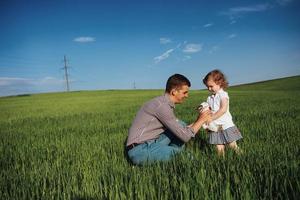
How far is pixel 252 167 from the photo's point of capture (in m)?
3.71

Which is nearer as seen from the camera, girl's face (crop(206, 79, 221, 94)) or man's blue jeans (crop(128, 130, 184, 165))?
man's blue jeans (crop(128, 130, 184, 165))

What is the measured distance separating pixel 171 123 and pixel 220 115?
1.34 metres

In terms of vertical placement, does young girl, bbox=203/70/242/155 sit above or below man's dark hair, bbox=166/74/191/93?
below

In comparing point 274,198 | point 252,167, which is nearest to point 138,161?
point 252,167

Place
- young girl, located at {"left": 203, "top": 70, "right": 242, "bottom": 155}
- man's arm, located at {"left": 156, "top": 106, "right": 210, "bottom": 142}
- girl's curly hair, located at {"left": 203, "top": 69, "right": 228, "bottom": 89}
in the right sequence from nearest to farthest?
man's arm, located at {"left": 156, "top": 106, "right": 210, "bottom": 142} → young girl, located at {"left": 203, "top": 70, "right": 242, "bottom": 155} → girl's curly hair, located at {"left": 203, "top": 69, "right": 228, "bottom": 89}

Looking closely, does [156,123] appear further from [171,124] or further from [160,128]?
[171,124]

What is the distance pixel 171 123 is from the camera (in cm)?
471

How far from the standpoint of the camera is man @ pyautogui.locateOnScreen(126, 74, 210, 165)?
4727 millimetres

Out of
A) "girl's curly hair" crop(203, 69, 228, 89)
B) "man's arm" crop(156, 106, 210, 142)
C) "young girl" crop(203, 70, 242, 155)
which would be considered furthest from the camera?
"girl's curly hair" crop(203, 69, 228, 89)

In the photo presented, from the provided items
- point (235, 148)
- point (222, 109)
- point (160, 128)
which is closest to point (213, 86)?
point (222, 109)

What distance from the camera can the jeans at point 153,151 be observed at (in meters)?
4.72

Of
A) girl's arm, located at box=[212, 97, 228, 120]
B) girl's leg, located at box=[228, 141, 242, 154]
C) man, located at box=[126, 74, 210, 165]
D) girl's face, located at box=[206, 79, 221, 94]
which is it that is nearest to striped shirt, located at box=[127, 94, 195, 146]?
man, located at box=[126, 74, 210, 165]

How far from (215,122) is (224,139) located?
33 centimetres

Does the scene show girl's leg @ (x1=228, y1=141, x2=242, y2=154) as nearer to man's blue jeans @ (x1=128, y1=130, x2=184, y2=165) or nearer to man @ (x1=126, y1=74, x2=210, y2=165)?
man @ (x1=126, y1=74, x2=210, y2=165)
